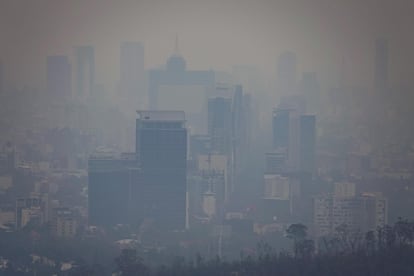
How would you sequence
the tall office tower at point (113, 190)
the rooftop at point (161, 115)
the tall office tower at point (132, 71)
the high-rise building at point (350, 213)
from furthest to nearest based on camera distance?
1. the tall office tower at point (132, 71)
2. the rooftop at point (161, 115)
3. the tall office tower at point (113, 190)
4. the high-rise building at point (350, 213)

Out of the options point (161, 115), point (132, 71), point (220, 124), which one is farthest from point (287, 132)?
point (132, 71)

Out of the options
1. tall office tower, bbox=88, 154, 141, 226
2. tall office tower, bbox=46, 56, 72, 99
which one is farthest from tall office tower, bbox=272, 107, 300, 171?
tall office tower, bbox=46, 56, 72, 99

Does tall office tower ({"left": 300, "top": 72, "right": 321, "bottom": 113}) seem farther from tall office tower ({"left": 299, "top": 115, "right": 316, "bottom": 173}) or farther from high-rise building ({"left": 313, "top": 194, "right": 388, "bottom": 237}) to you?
high-rise building ({"left": 313, "top": 194, "right": 388, "bottom": 237})

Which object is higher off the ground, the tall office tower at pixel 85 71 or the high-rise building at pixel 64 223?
the tall office tower at pixel 85 71

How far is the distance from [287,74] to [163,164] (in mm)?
2652

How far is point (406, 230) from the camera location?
7320 mm

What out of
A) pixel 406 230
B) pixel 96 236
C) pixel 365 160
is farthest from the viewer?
pixel 365 160

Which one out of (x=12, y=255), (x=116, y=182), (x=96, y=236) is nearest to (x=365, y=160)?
(x=116, y=182)

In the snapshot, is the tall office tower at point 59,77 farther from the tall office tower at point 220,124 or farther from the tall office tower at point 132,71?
the tall office tower at point 220,124

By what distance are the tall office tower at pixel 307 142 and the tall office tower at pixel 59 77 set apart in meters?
3.24

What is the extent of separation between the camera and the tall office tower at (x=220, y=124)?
12367 mm

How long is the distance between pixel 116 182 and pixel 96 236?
173cm

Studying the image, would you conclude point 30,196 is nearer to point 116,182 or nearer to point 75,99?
point 116,182

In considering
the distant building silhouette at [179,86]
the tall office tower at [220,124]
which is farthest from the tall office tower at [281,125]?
the distant building silhouette at [179,86]
